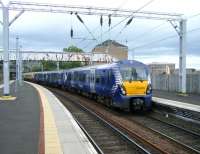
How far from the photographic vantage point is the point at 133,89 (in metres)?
22.2

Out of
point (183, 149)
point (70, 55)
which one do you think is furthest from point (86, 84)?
point (70, 55)

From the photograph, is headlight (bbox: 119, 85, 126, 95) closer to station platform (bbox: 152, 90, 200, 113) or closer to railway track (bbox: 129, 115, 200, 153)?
railway track (bbox: 129, 115, 200, 153)

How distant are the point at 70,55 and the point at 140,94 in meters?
65.7

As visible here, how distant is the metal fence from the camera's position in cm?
4068

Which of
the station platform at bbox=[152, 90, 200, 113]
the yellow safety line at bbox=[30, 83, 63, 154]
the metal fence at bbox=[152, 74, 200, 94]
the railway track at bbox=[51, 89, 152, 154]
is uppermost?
the metal fence at bbox=[152, 74, 200, 94]

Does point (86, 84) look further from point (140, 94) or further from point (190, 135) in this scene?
point (190, 135)

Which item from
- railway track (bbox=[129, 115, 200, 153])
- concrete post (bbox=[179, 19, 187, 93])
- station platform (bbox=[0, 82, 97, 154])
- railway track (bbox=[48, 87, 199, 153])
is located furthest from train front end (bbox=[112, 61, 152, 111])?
concrete post (bbox=[179, 19, 187, 93])

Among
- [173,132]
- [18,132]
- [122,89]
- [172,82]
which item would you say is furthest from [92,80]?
[18,132]

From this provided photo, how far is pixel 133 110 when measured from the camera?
2288 cm

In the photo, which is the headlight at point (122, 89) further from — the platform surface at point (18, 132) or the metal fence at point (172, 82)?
→ the metal fence at point (172, 82)

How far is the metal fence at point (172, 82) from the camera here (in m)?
40.7

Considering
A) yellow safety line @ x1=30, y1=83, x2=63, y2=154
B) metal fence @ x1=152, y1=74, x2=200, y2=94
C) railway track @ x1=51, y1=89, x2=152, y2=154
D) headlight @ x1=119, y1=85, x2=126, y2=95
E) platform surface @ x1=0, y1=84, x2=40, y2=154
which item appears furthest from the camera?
metal fence @ x1=152, y1=74, x2=200, y2=94

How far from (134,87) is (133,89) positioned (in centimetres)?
11

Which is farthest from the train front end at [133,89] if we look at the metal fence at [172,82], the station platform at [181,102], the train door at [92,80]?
the metal fence at [172,82]
